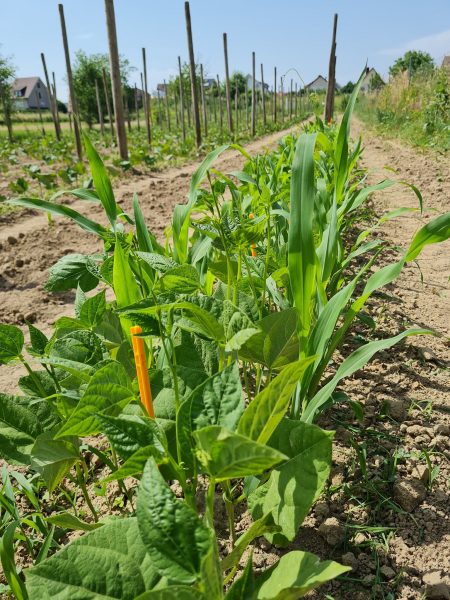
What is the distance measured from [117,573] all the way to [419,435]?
3.29ft

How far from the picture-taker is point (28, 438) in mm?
1016

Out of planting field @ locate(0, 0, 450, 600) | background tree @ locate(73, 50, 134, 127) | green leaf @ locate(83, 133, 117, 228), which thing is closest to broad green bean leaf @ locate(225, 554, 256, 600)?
planting field @ locate(0, 0, 450, 600)

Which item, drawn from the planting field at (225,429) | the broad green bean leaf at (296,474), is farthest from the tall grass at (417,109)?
the broad green bean leaf at (296,474)

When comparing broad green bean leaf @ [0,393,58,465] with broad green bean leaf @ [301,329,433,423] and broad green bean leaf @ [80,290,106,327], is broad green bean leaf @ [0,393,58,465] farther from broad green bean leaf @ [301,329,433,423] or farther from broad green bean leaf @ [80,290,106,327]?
broad green bean leaf @ [301,329,433,423]

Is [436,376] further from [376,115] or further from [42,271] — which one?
[376,115]

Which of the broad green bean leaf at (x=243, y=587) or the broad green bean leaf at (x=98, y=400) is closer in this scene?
the broad green bean leaf at (x=243, y=587)

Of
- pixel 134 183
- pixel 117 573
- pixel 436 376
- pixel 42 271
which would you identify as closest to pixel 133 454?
pixel 117 573

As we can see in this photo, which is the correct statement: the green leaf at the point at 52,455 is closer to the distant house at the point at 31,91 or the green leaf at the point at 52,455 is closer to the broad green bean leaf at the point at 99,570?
the broad green bean leaf at the point at 99,570

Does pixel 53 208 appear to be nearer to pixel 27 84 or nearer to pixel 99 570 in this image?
pixel 99 570

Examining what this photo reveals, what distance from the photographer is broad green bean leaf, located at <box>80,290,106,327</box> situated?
1.04 meters

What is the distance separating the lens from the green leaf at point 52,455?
3.07ft

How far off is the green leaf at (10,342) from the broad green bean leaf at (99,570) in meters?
0.44

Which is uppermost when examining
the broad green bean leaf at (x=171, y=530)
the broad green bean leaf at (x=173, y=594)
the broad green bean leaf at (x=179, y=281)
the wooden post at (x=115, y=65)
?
the wooden post at (x=115, y=65)

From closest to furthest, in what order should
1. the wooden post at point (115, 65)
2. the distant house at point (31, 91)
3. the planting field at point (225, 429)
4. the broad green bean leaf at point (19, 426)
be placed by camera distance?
the planting field at point (225, 429) → the broad green bean leaf at point (19, 426) → the wooden post at point (115, 65) → the distant house at point (31, 91)
